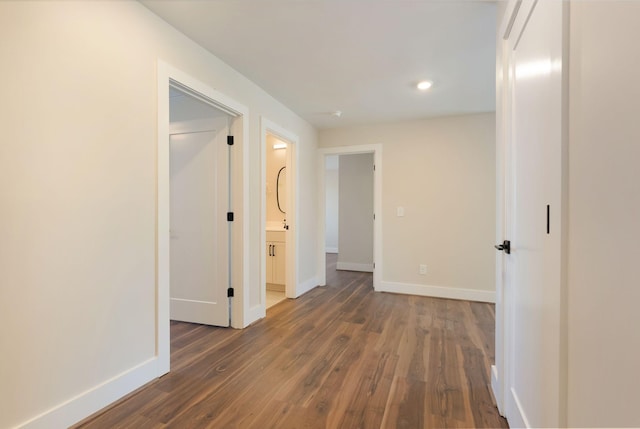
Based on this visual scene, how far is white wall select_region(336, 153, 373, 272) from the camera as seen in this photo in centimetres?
564

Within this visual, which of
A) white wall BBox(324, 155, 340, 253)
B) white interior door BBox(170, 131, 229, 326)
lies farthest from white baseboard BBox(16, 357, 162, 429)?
white wall BBox(324, 155, 340, 253)

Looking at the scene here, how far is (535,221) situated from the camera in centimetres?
114

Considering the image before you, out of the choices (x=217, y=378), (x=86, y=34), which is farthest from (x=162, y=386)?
(x=86, y=34)

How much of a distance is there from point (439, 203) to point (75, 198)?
3.75 meters

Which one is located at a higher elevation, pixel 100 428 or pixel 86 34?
pixel 86 34

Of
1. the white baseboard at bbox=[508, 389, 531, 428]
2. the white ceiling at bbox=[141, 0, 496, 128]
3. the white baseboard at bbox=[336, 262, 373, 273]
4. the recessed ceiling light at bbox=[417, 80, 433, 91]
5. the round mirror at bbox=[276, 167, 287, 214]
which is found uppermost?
the white ceiling at bbox=[141, 0, 496, 128]

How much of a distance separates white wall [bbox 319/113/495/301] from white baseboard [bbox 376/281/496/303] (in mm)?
12

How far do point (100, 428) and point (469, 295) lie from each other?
150 inches

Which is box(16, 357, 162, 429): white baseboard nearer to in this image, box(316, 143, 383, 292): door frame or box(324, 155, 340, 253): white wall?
box(316, 143, 383, 292): door frame

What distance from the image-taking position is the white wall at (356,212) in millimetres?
5641

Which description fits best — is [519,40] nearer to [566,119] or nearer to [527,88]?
[527,88]

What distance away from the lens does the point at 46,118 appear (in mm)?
1380

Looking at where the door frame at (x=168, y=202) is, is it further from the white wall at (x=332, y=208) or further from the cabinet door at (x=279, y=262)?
the white wall at (x=332, y=208)

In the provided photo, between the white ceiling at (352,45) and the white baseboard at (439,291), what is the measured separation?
2.33m
